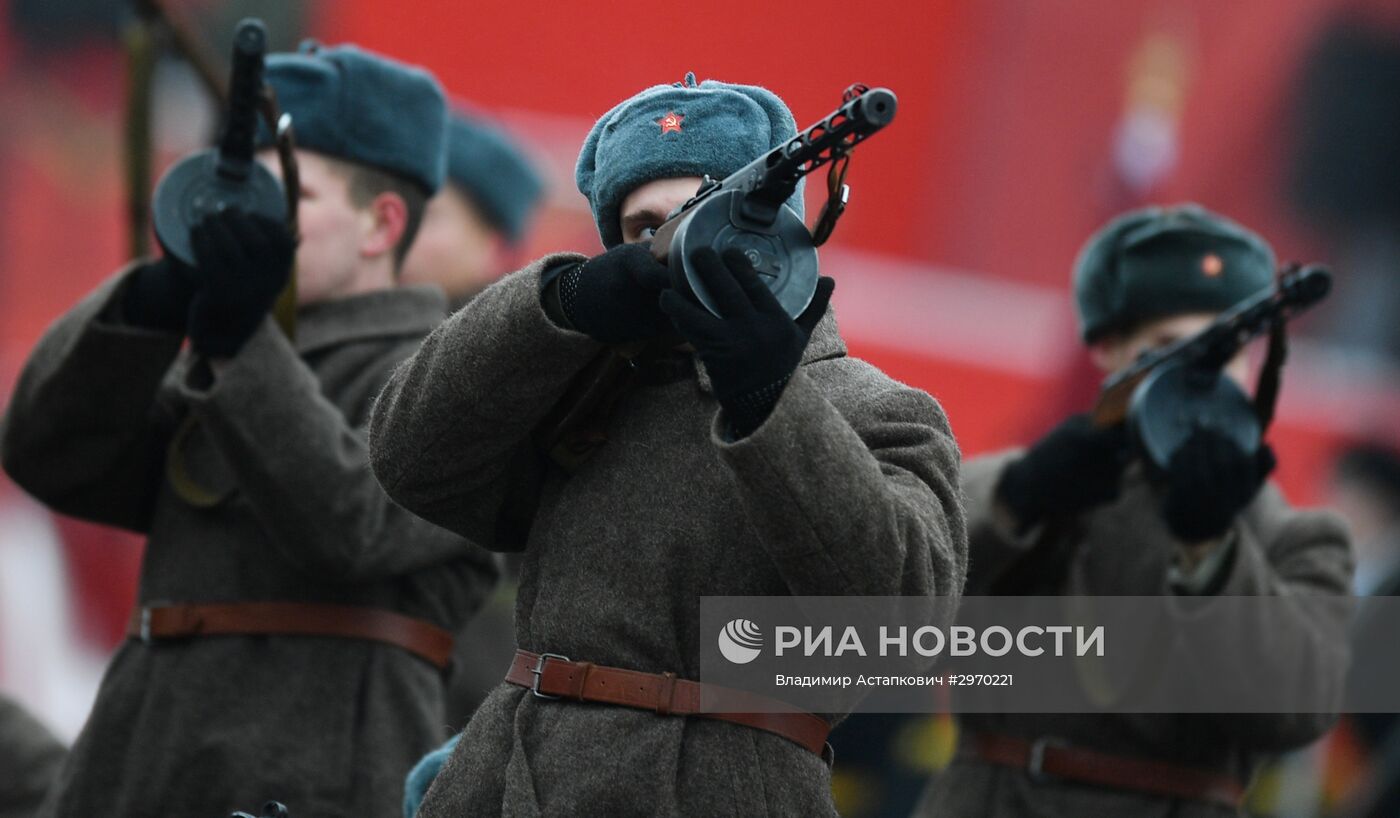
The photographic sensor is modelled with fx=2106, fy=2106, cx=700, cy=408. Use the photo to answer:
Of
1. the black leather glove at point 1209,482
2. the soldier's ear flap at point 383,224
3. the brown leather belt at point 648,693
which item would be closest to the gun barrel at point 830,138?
the brown leather belt at point 648,693

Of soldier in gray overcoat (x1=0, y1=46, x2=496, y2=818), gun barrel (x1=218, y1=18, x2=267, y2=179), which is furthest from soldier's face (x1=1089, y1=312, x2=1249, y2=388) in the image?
gun barrel (x1=218, y1=18, x2=267, y2=179)

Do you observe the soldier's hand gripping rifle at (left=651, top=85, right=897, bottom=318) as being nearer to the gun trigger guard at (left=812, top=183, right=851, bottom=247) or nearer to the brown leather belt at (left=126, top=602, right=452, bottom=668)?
the gun trigger guard at (left=812, top=183, right=851, bottom=247)

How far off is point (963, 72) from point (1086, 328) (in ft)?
24.9

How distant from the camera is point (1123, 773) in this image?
407cm

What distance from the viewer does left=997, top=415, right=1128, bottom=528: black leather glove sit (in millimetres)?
4117

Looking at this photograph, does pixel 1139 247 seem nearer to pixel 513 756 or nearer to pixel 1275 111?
pixel 513 756

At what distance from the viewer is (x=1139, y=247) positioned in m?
4.39

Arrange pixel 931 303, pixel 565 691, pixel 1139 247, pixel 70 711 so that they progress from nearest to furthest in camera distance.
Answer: pixel 565 691
pixel 1139 247
pixel 70 711
pixel 931 303

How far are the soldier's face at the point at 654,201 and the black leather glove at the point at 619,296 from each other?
0.13 meters

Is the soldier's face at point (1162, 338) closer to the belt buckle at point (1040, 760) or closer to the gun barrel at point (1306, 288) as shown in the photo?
the gun barrel at point (1306, 288)

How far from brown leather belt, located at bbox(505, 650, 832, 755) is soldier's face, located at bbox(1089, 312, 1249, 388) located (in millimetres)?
1917

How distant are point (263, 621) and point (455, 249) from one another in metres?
2.08

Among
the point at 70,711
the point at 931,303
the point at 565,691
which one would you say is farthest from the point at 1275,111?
the point at 565,691

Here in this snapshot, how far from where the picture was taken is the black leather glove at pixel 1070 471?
13.5 feet
